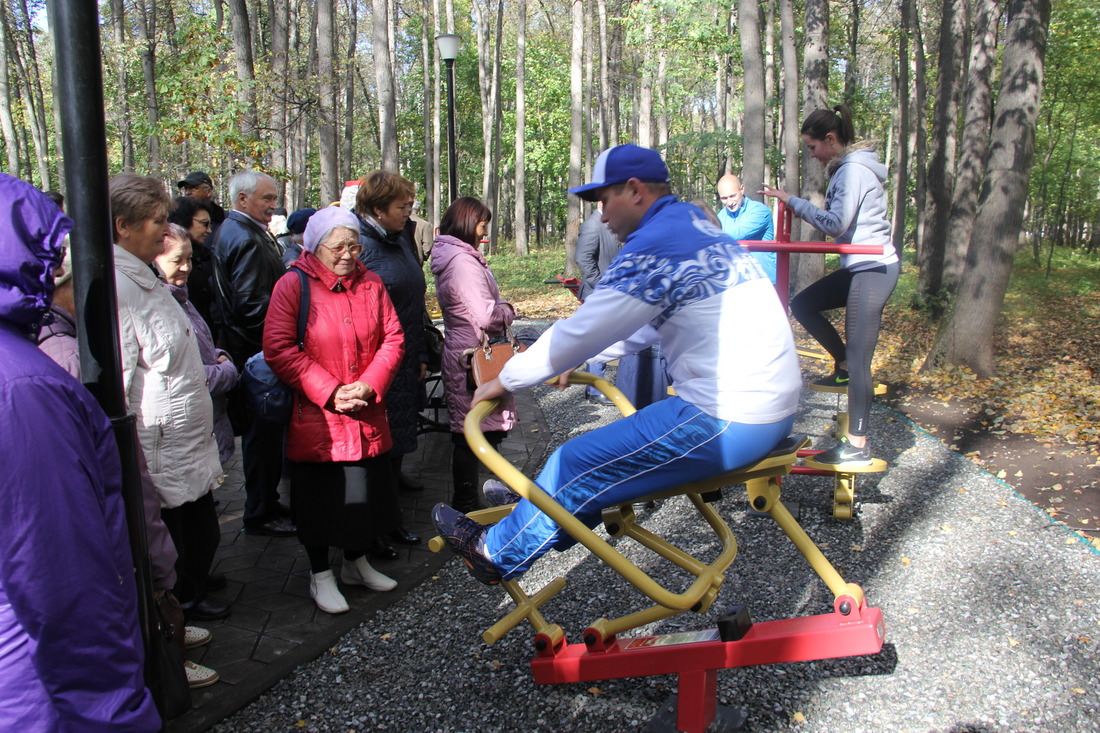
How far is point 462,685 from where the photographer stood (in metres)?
3.08

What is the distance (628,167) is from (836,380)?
2.80 m

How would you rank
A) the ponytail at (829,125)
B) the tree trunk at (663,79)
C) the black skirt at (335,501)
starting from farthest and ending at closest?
the tree trunk at (663,79) < the ponytail at (829,125) < the black skirt at (335,501)

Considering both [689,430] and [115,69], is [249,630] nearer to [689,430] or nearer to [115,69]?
[689,430]

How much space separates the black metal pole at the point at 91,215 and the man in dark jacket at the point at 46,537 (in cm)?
→ 45

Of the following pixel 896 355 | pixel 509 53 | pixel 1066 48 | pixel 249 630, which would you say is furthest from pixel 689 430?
pixel 509 53

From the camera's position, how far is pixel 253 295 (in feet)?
14.9

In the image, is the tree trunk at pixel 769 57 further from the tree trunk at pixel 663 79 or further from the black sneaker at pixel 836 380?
→ the black sneaker at pixel 836 380

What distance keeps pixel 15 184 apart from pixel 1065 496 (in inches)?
225

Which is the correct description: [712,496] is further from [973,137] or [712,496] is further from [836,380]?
[973,137]

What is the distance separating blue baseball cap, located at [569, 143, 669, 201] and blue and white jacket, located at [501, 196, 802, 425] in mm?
222

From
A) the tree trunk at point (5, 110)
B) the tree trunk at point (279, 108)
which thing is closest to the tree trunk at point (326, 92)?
the tree trunk at point (279, 108)

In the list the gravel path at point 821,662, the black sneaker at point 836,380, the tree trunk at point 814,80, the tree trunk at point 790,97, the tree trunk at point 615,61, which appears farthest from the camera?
the tree trunk at point 615,61

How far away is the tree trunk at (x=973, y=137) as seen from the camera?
11.5m

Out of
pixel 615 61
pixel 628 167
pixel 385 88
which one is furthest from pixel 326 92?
pixel 615 61
